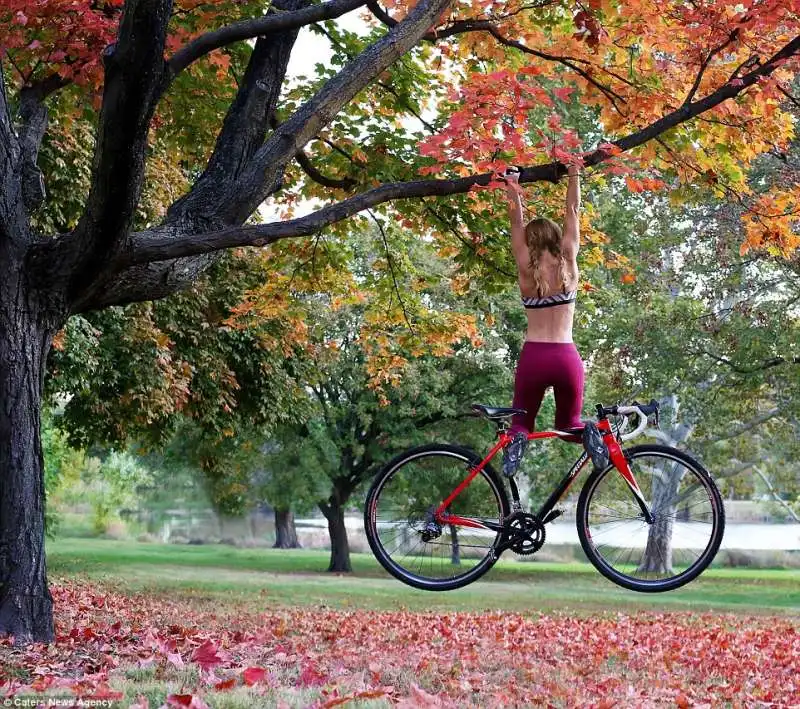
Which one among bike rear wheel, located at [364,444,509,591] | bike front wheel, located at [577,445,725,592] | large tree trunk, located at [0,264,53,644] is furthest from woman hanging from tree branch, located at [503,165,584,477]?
large tree trunk, located at [0,264,53,644]

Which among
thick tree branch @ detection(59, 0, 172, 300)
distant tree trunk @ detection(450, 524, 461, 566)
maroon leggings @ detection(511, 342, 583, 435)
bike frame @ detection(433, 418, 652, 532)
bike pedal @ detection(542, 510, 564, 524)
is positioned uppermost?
thick tree branch @ detection(59, 0, 172, 300)

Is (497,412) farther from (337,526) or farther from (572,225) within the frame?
(337,526)

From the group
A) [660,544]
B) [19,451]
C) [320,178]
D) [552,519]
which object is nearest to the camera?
[552,519]

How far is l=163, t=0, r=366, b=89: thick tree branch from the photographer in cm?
678

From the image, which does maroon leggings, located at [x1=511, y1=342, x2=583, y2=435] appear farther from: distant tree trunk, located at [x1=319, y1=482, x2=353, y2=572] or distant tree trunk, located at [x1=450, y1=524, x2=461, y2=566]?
distant tree trunk, located at [x1=319, y1=482, x2=353, y2=572]

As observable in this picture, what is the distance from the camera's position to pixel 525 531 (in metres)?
5.18

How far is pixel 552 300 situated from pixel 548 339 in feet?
0.68

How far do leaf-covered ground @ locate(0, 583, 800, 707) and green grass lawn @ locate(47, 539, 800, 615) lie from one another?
7489mm

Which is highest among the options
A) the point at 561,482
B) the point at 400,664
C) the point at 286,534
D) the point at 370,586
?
the point at 561,482

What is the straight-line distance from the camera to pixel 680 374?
59.3ft

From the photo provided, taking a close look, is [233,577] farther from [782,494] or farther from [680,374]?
[782,494]

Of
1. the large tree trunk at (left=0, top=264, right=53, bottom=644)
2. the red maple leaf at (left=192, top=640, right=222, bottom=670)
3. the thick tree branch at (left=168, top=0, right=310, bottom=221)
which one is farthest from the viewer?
the thick tree branch at (left=168, top=0, right=310, bottom=221)

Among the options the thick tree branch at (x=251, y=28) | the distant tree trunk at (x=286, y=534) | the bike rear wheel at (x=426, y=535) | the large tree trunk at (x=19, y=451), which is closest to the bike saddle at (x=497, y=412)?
the bike rear wheel at (x=426, y=535)

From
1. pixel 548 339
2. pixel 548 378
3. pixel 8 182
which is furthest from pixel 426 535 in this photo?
pixel 8 182
